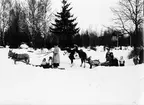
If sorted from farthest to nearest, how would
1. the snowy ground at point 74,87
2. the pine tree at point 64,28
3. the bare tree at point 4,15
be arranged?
the bare tree at point 4,15
the pine tree at point 64,28
the snowy ground at point 74,87

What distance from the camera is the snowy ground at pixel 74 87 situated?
6230 millimetres

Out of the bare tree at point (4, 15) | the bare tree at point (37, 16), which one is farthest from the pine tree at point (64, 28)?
the bare tree at point (4, 15)

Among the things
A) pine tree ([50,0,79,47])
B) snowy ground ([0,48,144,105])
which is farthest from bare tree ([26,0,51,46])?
snowy ground ([0,48,144,105])

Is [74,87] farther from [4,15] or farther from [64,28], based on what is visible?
[4,15]

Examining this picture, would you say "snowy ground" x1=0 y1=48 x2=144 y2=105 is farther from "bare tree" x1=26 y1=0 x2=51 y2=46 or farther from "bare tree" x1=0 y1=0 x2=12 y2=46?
"bare tree" x1=0 y1=0 x2=12 y2=46

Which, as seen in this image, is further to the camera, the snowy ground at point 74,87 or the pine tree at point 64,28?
the pine tree at point 64,28

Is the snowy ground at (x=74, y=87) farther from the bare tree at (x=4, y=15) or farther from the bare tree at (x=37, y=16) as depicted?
the bare tree at (x=4, y=15)

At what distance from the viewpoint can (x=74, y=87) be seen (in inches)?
290

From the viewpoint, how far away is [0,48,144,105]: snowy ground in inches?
245

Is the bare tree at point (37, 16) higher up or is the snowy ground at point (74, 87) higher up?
the bare tree at point (37, 16)

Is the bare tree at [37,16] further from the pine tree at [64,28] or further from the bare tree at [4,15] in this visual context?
the bare tree at [4,15]

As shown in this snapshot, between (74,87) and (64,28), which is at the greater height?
(64,28)

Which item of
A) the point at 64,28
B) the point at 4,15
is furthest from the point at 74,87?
the point at 4,15

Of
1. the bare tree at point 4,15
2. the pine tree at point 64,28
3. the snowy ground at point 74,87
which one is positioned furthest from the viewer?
the bare tree at point 4,15
